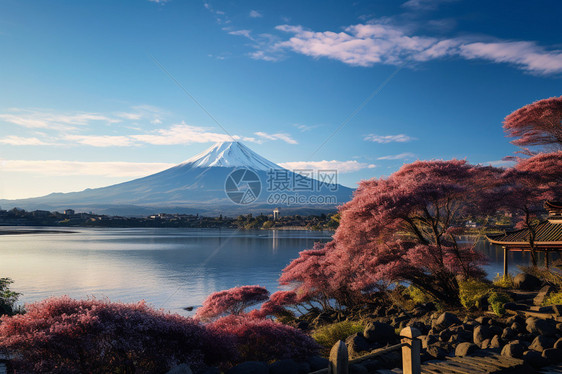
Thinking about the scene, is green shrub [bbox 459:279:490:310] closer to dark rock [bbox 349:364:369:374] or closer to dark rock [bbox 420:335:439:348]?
dark rock [bbox 420:335:439:348]

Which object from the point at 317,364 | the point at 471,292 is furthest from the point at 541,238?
the point at 317,364

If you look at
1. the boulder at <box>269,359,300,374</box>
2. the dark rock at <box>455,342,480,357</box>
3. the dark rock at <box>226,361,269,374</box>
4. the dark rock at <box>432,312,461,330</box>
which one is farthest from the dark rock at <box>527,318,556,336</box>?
the dark rock at <box>226,361,269,374</box>

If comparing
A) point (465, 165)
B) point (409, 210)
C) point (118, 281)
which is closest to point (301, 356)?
point (409, 210)

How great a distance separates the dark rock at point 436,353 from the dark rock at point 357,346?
4.51ft

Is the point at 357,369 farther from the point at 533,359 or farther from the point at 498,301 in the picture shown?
the point at 498,301

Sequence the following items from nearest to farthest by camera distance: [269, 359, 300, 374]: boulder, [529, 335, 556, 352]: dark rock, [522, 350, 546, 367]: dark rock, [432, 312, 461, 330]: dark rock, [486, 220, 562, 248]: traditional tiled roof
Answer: [269, 359, 300, 374]: boulder → [522, 350, 546, 367]: dark rock → [529, 335, 556, 352]: dark rock → [432, 312, 461, 330]: dark rock → [486, 220, 562, 248]: traditional tiled roof

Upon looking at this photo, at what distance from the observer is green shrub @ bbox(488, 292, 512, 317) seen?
493 inches

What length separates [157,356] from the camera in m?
6.64

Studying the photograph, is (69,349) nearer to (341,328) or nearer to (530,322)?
(341,328)

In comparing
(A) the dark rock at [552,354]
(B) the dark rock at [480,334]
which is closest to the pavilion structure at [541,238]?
(B) the dark rock at [480,334]

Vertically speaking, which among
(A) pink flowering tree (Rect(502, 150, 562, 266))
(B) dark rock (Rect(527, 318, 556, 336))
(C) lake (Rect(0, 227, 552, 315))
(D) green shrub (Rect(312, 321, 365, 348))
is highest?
(A) pink flowering tree (Rect(502, 150, 562, 266))

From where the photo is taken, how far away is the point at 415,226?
14688 millimetres

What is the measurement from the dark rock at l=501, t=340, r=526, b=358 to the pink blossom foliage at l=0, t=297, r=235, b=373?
18.5ft

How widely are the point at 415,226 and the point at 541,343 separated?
635cm
